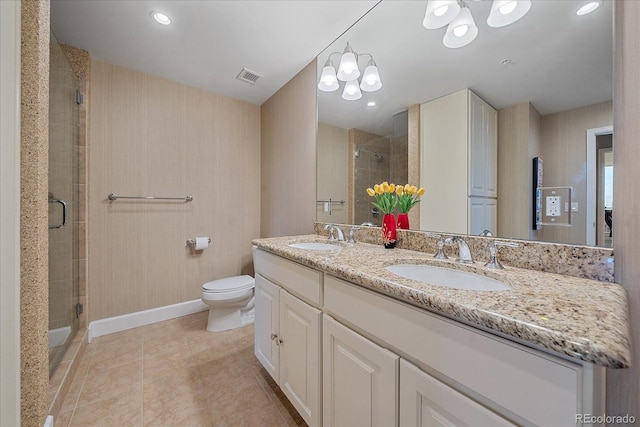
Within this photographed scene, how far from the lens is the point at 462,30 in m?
1.13

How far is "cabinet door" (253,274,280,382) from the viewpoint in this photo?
4.38ft

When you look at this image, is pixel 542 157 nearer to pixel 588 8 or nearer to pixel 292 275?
pixel 588 8

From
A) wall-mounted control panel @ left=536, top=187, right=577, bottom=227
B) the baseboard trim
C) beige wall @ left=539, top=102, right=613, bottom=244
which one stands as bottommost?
the baseboard trim

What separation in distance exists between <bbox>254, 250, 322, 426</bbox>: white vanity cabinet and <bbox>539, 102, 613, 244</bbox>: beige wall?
2.98 feet

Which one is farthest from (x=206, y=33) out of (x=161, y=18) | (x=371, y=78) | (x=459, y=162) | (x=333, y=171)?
(x=459, y=162)

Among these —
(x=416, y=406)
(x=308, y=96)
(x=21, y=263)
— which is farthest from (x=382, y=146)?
(x=21, y=263)

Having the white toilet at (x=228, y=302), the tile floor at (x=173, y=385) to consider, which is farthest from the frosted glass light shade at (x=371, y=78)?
the tile floor at (x=173, y=385)

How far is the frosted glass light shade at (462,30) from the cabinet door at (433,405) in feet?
4.45

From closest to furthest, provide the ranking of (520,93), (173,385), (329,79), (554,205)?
1. (554,205)
2. (520,93)
3. (173,385)
4. (329,79)

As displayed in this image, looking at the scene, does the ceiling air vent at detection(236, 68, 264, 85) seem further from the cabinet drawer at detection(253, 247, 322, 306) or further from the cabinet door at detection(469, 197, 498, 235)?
the cabinet door at detection(469, 197, 498, 235)

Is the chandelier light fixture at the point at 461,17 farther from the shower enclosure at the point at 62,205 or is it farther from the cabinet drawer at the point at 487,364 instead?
the shower enclosure at the point at 62,205

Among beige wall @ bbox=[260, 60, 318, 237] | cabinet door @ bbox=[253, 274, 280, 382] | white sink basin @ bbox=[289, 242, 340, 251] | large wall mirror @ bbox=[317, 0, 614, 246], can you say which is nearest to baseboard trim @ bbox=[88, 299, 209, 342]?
beige wall @ bbox=[260, 60, 318, 237]

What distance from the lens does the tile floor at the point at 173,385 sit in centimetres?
126

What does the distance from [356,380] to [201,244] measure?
2.05m
